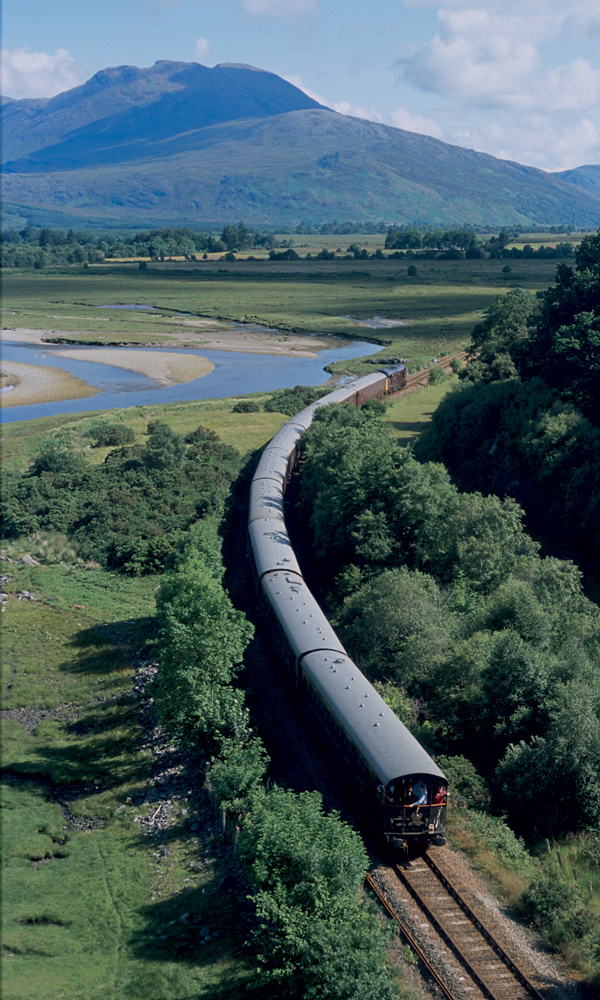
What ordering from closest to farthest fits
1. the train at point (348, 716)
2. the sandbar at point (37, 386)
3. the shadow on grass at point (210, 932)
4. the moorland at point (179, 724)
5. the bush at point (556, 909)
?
the shadow on grass at point (210, 932)
the bush at point (556, 909)
the moorland at point (179, 724)
the train at point (348, 716)
the sandbar at point (37, 386)

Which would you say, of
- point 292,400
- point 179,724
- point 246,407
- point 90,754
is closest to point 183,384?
point 246,407

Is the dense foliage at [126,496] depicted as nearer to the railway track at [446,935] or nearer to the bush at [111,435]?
the bush at [111,435]

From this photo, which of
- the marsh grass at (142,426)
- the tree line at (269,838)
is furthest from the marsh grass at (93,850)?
the marsh grass at (142,426)

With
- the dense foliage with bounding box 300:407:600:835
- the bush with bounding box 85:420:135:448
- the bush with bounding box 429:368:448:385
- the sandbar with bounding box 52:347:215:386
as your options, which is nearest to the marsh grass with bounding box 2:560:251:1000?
the dense foliage with bounding box 300:407:600:835

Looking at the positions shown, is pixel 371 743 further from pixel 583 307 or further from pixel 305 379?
pixel 305 379

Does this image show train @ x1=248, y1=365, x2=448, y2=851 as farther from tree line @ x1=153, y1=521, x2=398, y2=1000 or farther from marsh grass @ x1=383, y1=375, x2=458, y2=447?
marsh grass @ x1=383, y1=375, x2=458, y2=447

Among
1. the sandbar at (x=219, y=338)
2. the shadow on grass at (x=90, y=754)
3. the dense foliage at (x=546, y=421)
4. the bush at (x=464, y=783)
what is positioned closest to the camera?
the bush at (x=464, y=783)

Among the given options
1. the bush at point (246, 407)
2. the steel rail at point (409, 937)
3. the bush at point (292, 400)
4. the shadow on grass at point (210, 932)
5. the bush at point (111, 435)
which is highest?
the bush at point (292, 400)

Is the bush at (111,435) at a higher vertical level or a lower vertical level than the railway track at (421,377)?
lower
